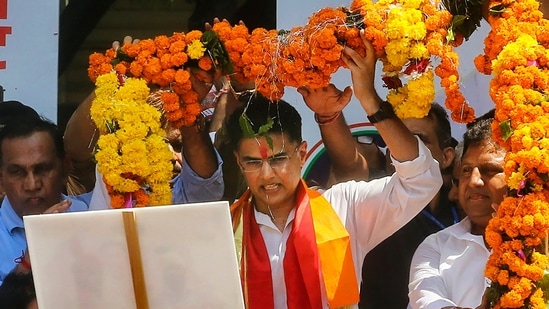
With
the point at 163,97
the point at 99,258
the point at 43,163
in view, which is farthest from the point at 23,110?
the point at 99,258

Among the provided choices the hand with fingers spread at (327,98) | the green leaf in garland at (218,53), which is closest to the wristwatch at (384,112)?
the hand with fingers spread at (327,98)

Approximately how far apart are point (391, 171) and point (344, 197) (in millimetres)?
665

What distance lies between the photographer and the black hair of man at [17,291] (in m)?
A: 4.84

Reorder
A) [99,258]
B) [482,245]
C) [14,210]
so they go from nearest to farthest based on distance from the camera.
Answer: [99,258]
[482,245]
[14,210]

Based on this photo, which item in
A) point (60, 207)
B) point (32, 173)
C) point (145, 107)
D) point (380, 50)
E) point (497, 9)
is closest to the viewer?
point (497, 9)

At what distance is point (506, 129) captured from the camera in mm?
3865

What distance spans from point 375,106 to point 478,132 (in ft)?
2.30

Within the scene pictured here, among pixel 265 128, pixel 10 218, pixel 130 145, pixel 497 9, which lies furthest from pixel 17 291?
pixel 497 9

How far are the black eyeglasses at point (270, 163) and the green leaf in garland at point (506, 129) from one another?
1.21 metres

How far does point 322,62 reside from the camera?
4.24 m

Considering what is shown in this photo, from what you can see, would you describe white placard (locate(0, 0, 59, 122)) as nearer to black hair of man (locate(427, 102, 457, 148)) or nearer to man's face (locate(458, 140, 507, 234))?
black hair of man (locate(427, 102, 457, 148))

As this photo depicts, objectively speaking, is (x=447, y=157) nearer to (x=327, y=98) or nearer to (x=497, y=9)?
(x=327, y=98)

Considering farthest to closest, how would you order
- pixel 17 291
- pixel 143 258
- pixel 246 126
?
pixel 17 291, pixel 246 126, pixel 143 258

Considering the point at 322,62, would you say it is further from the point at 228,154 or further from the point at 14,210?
the point at 14,210
